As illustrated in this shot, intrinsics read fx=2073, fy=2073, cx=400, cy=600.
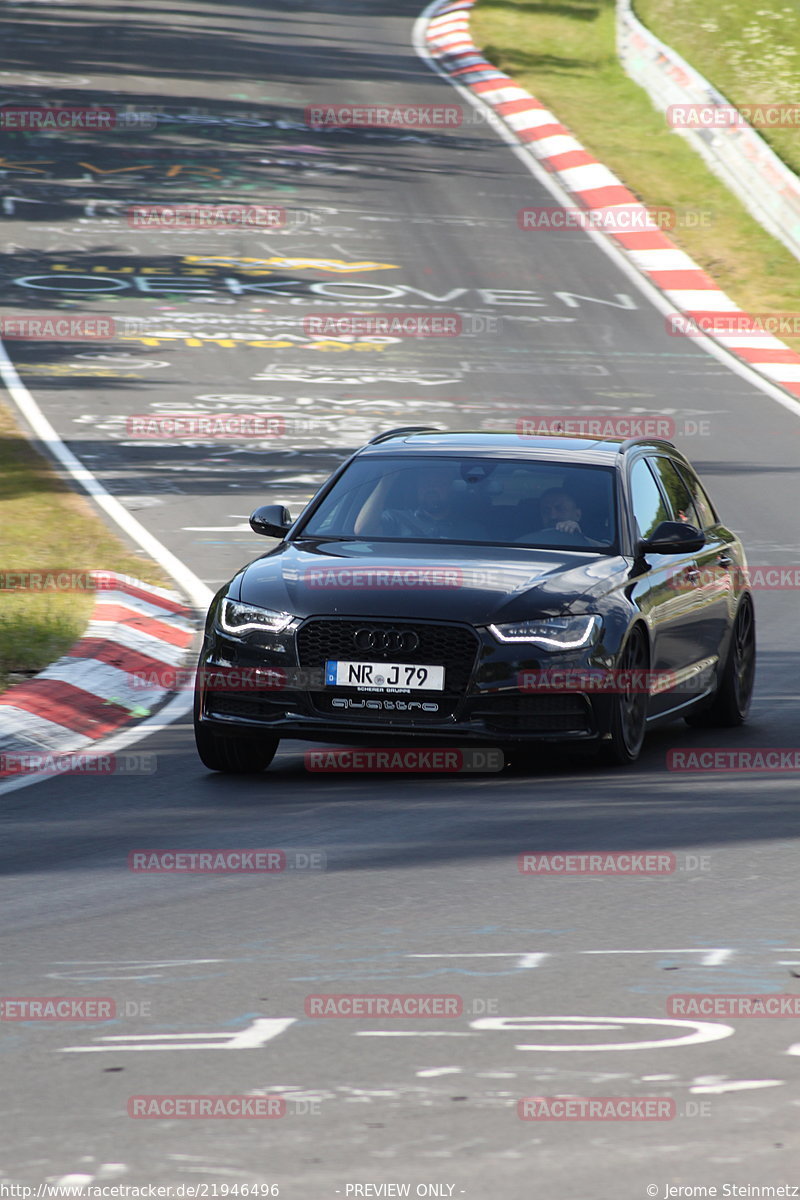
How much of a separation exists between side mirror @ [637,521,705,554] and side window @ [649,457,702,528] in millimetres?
1097

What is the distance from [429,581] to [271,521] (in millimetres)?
1375

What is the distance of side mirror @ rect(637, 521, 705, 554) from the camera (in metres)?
10.3

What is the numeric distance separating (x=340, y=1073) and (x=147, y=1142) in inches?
26.6

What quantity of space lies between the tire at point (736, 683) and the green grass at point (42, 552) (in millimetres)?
3844

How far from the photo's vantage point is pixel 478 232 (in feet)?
100

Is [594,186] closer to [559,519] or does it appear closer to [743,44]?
[743,44]

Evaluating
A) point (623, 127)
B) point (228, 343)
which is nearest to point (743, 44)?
point (623, 127)

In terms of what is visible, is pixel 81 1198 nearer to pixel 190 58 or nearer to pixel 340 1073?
pixel 340 1073

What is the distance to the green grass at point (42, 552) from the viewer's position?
12672 millimetres

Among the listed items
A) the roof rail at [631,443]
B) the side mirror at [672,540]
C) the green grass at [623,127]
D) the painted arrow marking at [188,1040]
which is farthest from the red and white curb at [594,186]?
the painted arrow marking at [188,1040]

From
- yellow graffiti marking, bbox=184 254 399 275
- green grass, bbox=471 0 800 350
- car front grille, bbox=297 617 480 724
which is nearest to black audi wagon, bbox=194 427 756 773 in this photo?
car front grille, bbox=297 617 480 724

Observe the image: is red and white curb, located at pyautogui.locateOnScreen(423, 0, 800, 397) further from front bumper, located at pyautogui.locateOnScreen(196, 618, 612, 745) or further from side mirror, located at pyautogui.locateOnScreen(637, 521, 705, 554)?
front bumper, located at pyautogui.locateOnScreen(196, 618, 612, 745)

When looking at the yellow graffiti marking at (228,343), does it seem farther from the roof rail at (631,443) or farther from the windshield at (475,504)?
the windshield at (475,504)

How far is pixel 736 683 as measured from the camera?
11586 millimetres
